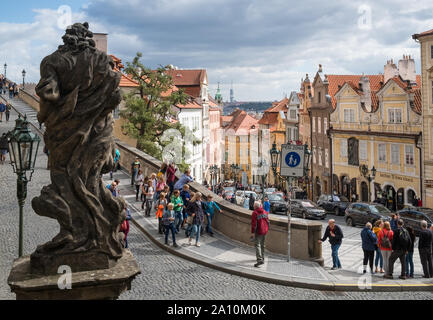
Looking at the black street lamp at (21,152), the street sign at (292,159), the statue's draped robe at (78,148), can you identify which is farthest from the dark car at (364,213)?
the statue's draped robe at (78,148)

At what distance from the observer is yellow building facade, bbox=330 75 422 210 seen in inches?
1608

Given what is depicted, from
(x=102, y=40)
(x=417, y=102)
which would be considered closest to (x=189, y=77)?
(x=102, y=40)

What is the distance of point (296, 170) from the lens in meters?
13.0

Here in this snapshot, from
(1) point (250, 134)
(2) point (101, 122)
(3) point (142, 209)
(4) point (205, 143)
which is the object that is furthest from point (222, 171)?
(2) point (101, 122)

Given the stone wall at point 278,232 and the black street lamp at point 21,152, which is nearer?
the black street lamp at point 21,152

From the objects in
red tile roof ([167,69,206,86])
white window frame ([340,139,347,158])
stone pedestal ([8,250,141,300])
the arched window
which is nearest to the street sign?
stone pedestal ([8,250,141,300])

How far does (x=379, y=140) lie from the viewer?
45438mm

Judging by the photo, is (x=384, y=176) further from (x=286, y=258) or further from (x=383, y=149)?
(x=286, y=258)

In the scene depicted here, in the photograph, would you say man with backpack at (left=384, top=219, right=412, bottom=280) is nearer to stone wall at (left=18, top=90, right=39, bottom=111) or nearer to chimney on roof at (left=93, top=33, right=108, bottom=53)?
stone wall at (left=18, top=90, right=39, bottom=111)

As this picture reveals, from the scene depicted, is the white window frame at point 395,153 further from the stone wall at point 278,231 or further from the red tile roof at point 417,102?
the stone wall at point 278,231

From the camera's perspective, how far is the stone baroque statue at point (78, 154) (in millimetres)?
5988

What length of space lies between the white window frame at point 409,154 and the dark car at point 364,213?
1340 cm

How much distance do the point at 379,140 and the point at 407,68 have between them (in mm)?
8770
